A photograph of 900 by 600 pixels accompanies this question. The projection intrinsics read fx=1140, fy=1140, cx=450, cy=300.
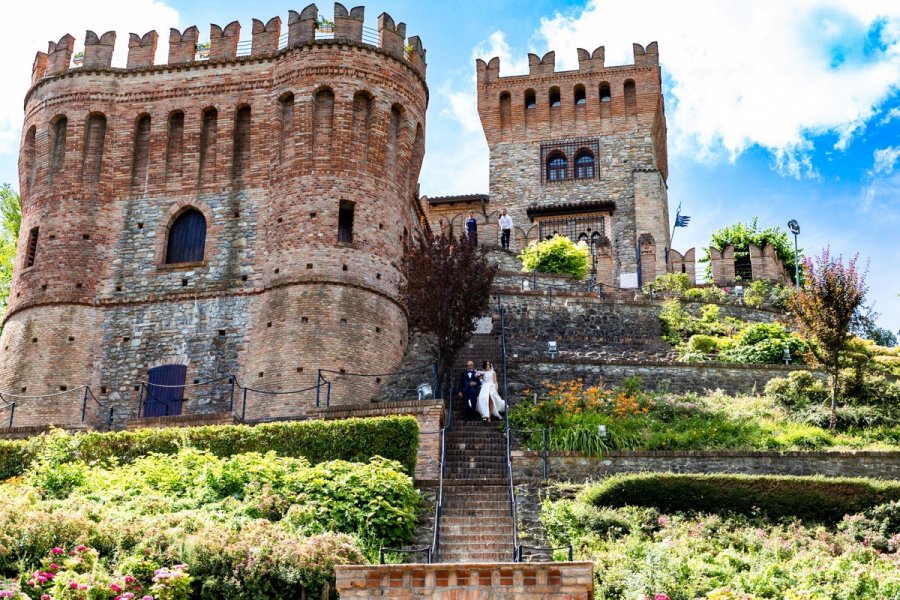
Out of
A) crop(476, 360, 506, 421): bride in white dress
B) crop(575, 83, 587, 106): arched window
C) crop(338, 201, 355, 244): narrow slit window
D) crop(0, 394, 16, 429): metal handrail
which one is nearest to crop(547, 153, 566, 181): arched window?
crop(575, 83, 587, 106): arched window

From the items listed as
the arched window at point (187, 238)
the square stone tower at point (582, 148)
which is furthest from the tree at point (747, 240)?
the arched window at point (187, 238)

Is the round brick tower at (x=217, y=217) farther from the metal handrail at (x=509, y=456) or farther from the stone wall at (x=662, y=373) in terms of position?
the stone wall at (x=662, y=373)

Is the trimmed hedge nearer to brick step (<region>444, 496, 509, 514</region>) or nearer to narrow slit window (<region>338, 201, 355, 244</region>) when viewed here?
brick step (<region>444, 496, 509, 514</region>)

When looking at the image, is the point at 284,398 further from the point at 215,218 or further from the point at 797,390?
the point at 797,390

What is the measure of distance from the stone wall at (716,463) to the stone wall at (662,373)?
488 centimetres

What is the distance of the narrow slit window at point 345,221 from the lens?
2892 cm

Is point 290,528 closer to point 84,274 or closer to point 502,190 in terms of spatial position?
point 84,274

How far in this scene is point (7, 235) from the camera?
3719 cm

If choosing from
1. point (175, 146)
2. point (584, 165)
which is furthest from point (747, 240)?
point (175, 146)

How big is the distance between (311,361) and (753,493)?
11.4 meters

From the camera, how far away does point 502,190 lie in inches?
1858

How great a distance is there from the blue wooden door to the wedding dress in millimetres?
8442

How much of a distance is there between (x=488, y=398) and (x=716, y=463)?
4798 millimetres

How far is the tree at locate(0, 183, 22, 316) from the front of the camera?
120ft
